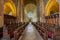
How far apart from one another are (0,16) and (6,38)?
5752 mm

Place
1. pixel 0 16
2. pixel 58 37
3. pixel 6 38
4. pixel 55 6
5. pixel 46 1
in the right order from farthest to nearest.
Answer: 1. pixel 55 6
2. pixel 46 1
3. pixel 0 16
4. pixel 58 37
5. pixel 6 38

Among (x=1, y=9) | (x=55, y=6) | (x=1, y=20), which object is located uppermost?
(x=55, y=6)

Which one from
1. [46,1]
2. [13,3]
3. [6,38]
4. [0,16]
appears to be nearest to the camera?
[6,38]

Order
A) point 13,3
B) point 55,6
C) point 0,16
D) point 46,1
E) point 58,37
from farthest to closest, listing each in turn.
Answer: point 55,6, point 13,3, point 46,1, point 0,16, point 58,37

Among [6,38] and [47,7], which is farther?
[47,7]

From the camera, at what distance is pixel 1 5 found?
11641 millimetres

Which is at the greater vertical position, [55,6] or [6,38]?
[55,6]

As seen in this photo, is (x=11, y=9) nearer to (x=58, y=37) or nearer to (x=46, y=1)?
(x=46, y=1)

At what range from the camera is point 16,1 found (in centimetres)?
2809

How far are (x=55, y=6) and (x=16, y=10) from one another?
7.68 meters

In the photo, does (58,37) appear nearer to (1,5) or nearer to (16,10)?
(1,5)

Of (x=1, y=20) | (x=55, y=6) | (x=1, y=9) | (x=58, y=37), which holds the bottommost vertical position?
(x=58, y=37)

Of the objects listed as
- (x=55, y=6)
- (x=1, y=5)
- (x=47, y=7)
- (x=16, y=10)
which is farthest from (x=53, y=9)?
(x=1, y=5)

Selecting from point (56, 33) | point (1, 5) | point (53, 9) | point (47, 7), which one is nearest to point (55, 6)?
point (53, 9)
